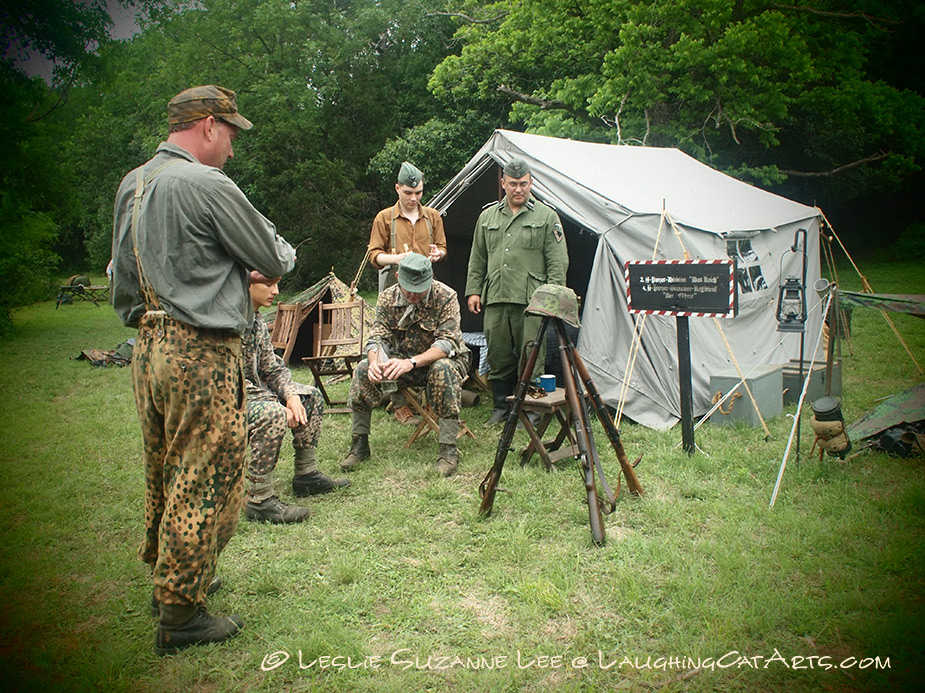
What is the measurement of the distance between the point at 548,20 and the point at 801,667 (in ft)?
51.7

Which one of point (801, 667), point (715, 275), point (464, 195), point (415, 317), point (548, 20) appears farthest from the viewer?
point (548, 20)

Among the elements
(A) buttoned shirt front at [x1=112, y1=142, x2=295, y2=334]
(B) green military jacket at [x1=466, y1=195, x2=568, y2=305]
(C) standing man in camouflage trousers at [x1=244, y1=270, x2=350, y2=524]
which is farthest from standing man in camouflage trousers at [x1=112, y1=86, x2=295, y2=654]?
(B) green military jacket at [x1=466, y1=195, x2=568, y2=305]

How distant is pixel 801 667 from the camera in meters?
2.25

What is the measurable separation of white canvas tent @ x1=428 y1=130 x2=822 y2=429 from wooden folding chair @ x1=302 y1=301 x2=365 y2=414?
1.41 m

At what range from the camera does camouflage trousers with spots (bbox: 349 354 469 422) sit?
439 centimetres

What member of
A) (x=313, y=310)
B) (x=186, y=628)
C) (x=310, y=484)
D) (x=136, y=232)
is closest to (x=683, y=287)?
(x=310, y=484)

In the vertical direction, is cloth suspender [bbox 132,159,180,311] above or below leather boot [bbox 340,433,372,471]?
above

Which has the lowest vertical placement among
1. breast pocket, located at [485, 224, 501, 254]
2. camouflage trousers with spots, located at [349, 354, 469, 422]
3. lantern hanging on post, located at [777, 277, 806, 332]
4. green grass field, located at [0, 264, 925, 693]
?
green grass field, located at [0, 264, 925, 693]

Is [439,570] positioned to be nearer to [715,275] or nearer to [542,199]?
[715,275]

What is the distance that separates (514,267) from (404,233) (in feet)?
3.27

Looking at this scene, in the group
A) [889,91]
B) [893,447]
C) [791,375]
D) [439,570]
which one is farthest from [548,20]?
[439,570]

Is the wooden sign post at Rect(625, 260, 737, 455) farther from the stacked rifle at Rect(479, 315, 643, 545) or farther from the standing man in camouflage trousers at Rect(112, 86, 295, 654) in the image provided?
the standing man in camouflage trousers at Rect(112, 86, 295, 654)

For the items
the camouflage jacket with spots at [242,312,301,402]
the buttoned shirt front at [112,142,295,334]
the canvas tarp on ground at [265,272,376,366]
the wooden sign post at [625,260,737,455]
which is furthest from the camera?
the canvas tarp on ground at [265,272,376,366]

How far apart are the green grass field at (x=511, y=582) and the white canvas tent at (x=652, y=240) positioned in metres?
0.82
